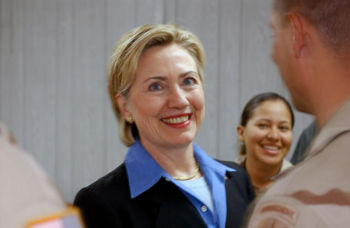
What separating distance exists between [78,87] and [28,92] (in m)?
0.59

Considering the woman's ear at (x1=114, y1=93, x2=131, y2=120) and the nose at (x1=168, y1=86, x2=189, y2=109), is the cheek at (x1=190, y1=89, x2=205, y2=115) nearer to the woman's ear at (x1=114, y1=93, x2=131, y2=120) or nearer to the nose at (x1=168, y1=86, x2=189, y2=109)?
the nose at (x1=168, y1=86, x2=189, y2=109)

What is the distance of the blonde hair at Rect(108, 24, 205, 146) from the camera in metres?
1.49

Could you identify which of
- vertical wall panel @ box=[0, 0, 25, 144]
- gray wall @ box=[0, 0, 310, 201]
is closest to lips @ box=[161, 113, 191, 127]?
gray wall @ box=[0, 0, 310, 201]

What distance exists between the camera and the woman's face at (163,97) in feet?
4.98

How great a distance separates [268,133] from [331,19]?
1.59 metres

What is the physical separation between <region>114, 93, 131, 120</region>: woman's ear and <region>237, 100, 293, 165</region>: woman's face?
95 cm

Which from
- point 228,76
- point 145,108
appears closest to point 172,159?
point 145,108

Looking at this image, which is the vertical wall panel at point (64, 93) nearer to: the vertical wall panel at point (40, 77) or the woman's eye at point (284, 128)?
the vertical wall panel at point (40, 77)

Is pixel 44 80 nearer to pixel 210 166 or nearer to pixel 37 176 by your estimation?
pixel 210 166

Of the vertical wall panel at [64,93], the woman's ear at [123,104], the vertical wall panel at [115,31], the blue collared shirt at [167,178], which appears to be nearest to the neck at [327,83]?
the blue collared shirt at [167,178]

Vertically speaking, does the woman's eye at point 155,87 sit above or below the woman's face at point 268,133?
above

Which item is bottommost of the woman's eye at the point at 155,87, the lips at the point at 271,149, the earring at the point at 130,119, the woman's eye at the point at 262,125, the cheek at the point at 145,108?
the lips at the point at 271,149

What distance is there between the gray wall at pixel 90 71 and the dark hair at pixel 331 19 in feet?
9.45

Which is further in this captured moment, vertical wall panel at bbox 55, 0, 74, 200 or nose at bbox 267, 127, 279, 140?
vertical wall panel at bbox 55, 0, 74, 200
